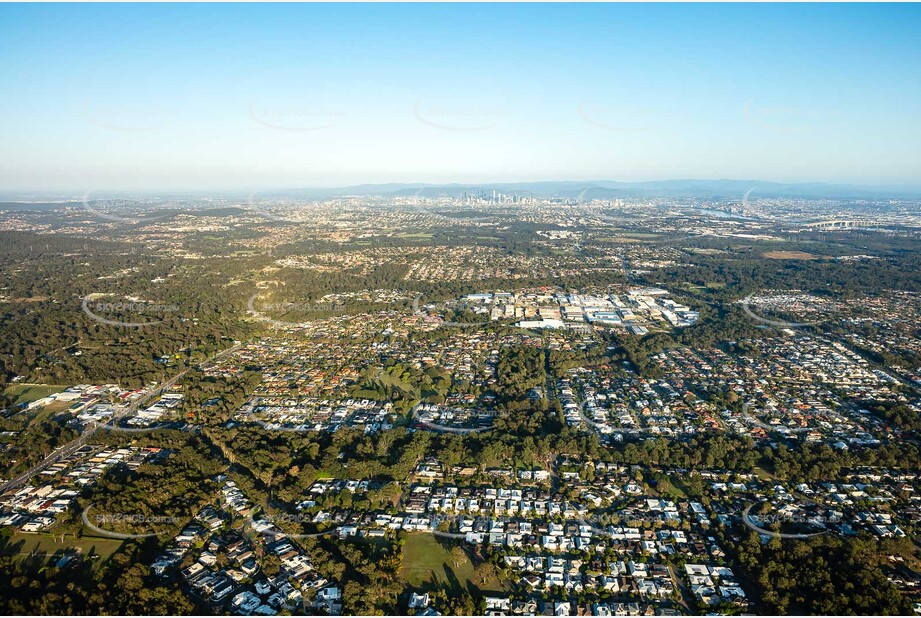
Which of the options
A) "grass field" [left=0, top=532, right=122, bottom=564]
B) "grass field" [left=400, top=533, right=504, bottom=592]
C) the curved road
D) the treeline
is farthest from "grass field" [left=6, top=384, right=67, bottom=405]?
the curved road

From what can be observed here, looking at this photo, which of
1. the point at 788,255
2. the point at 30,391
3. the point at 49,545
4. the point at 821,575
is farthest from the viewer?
the point at 788,255

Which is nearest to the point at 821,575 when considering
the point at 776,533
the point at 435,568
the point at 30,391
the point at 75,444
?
the point at 776,533

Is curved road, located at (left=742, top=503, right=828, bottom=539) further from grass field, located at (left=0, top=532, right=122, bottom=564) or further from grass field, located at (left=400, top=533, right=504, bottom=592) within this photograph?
grass field, located at (left=0, top=532, right=122, bottom=564)

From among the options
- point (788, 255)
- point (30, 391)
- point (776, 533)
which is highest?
point (788, 255)

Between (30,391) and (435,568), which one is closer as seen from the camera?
(435,568)

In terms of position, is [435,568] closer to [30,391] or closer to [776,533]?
[776,533]

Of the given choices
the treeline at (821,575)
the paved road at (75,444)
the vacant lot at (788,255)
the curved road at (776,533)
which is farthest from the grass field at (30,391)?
the vacant lot at (788,255)

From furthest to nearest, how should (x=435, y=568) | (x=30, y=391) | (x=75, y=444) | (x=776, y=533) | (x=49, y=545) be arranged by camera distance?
(x=30, y=391) → (x=75, y=444) → (x=776, y=533) → (x=49, y=545) → (x=435, y=568)
